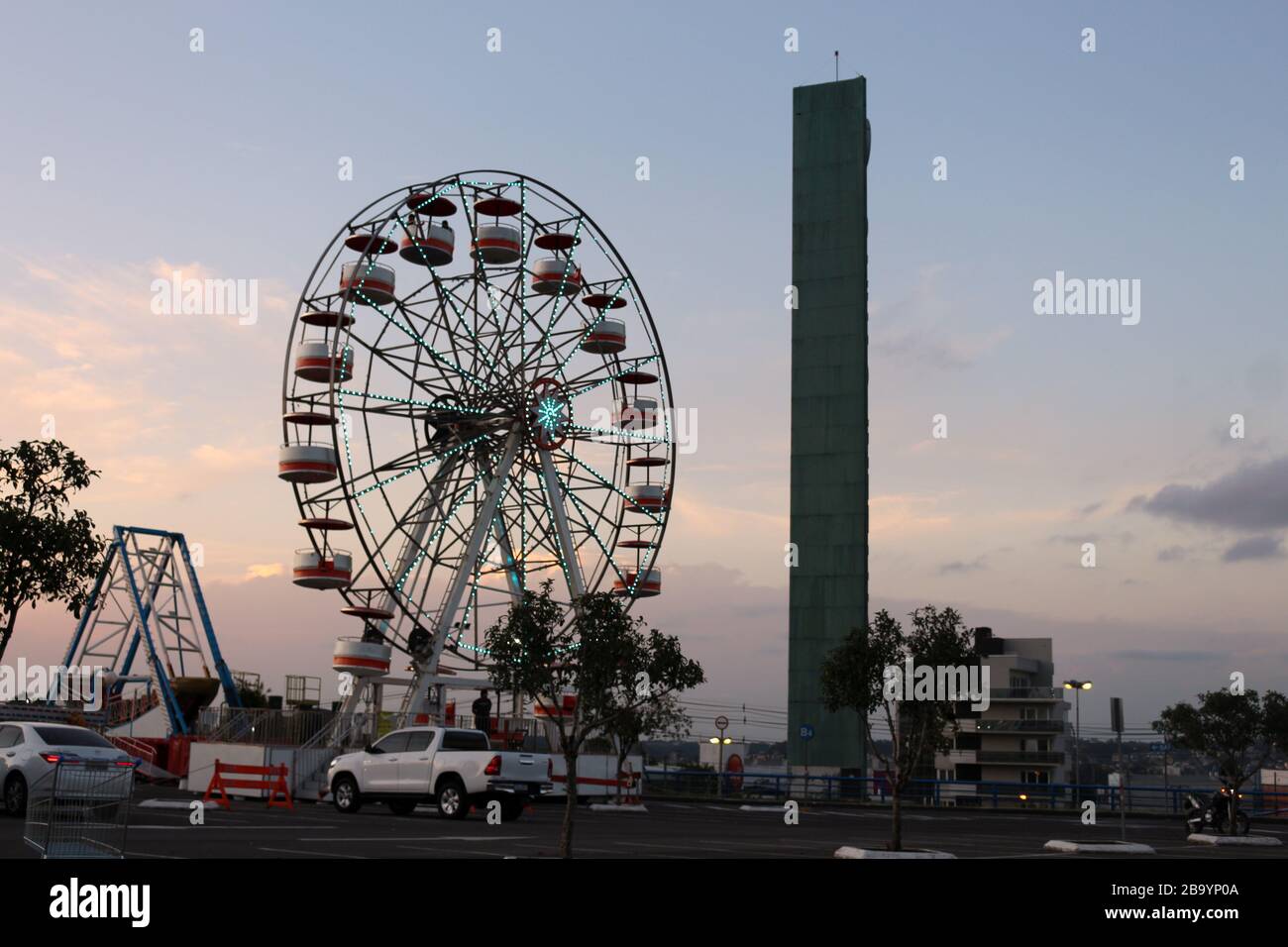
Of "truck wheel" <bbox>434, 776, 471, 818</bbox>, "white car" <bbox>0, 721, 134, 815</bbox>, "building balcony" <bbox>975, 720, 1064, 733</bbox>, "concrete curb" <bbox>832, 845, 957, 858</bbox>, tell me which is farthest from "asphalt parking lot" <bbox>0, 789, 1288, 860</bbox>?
"building balcony" <bbox>975, 720, 1064, 733</bbox>

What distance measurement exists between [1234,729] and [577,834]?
17.7 meters

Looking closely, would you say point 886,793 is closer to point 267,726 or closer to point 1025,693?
point 267,726

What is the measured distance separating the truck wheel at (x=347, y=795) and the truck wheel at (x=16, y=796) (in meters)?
8.64

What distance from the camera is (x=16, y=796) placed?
24812mm

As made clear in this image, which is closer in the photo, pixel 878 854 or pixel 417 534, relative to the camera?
pixel 878 854

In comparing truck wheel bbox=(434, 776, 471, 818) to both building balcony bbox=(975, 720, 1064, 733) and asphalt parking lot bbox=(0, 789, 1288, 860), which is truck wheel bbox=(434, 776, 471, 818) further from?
building balcony bbox=(975, 720, 1064, 733)

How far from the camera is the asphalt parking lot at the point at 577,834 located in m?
20.5

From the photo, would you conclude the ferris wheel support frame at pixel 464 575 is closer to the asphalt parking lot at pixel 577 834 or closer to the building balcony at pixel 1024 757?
the asphalt parking lot at pixel 577 834

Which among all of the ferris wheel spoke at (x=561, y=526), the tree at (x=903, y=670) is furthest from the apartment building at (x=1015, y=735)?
the tree at (x=903, y=670)

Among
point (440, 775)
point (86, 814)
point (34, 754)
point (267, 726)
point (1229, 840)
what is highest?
point (86, 814)

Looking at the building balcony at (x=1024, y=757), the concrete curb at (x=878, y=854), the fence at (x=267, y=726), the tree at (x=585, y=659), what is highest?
the tree at (x=585, y=659)

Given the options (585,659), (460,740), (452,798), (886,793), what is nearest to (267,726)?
(460,740)
